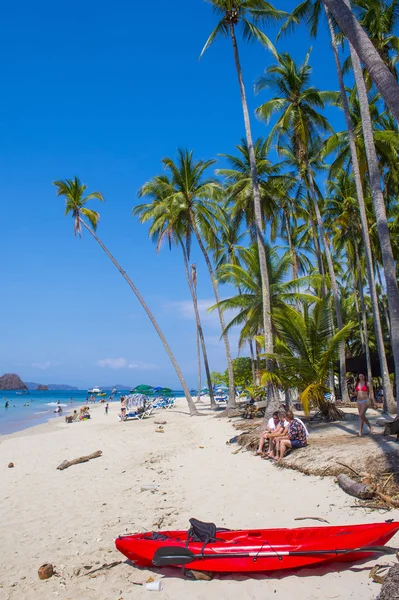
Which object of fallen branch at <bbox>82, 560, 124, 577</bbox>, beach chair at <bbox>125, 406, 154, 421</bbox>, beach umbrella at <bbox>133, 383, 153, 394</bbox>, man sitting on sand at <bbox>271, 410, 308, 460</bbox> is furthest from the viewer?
beach umbrella at <bbox>133, 383, 153, 394</bbox>

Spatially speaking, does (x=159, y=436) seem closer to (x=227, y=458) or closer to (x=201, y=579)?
(x=227, y=458)

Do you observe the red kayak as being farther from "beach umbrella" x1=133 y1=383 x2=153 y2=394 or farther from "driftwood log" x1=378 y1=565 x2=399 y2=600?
"beach umbrella" x1=133 y1=383 x2=153 y2=394

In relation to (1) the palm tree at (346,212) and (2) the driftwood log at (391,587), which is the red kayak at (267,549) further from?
(1) the palm tree at (346,212)

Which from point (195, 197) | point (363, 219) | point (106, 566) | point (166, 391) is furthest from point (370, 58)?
point (166, 391)

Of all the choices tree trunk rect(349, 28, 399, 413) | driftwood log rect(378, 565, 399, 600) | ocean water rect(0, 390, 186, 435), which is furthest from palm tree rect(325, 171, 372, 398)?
ocean water rect(0, 390, 186, 435)

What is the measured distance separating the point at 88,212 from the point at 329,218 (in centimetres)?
1633

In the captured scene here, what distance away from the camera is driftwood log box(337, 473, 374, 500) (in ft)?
19.8

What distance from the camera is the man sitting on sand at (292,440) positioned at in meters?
9.09

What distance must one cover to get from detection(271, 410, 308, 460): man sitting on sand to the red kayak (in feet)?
14.5

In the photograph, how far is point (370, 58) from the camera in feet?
17.1

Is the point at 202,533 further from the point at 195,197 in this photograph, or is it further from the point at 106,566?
the point at 195,197

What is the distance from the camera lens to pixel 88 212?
26078 mm

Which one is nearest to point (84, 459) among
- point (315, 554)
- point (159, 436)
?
point (159, 436)

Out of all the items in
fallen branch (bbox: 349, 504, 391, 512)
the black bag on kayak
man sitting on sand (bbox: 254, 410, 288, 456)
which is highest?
man sitting on sand (bbox: 254, 410, 288, 456)
